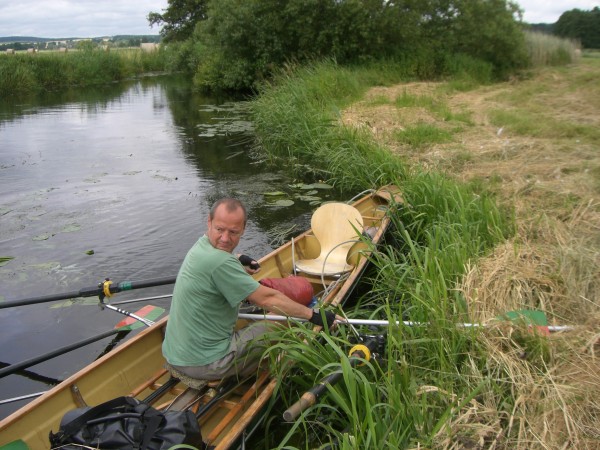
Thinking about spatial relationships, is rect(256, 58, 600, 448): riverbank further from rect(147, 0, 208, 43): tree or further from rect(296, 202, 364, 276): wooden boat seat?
rect(147, 0, 208, 43): tree

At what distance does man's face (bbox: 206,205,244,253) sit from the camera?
10.5ft

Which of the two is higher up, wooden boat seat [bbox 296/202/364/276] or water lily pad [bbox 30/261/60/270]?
wooden boat seat [bbox 296/202/364/276]

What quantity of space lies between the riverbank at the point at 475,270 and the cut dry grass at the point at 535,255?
0.01 metres

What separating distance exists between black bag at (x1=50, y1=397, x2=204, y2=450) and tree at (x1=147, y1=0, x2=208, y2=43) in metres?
44.8

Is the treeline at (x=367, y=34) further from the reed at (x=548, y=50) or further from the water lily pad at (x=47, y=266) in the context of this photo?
the water lily pad at (x=47, y=266)

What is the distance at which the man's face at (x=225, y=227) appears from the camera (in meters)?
3.21

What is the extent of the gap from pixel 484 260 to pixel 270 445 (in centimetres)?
265

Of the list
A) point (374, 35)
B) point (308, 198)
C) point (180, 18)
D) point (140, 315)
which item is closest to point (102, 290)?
point (140, 315)

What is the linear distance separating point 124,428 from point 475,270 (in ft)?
10.4

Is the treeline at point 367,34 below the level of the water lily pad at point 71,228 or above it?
above

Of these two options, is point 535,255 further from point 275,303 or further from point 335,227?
point 275,303

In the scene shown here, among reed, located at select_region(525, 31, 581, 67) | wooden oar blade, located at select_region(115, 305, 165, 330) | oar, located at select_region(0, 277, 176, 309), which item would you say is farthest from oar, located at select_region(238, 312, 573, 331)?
reed, located at select_region(525, 31, 581, 67)

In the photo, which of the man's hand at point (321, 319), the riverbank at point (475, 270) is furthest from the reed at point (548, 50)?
the man's hand at point (321, 319)

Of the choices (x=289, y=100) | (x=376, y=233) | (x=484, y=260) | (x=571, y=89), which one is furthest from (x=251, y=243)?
(x=571, y=89)
